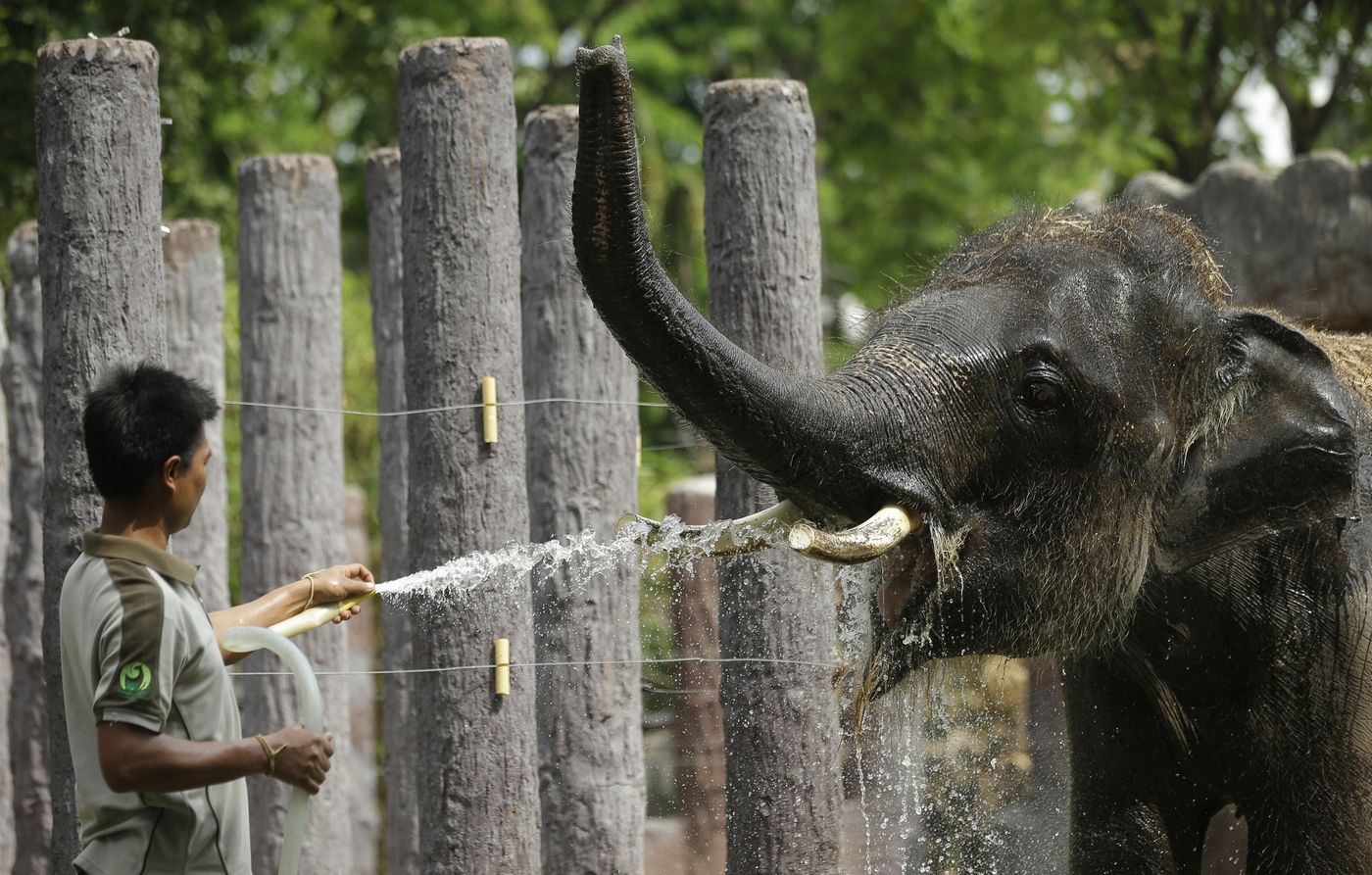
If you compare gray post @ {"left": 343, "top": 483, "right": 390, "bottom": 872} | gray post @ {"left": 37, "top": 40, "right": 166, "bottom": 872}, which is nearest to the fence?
gray post @ {"left": 37, "top": 40, "right": 166, "bottom": 872}

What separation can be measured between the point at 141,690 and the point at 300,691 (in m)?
0.32

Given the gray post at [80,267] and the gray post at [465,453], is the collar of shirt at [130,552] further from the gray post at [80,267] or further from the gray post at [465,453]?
the gray post at [465,453]

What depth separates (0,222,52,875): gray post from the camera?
24.0 feet

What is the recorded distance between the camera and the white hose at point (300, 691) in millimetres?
3348

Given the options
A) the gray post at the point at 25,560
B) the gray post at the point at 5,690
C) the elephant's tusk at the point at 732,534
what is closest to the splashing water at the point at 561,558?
the elephant's tusk at the point at 732,534

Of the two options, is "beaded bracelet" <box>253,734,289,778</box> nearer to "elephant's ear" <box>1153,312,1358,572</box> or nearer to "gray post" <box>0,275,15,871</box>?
"elephant's ear" <box>1153,312,1358,572</box>

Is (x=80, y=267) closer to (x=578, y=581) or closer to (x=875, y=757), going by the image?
(x=578, y=581)

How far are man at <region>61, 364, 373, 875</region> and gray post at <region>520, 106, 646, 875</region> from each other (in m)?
2.47

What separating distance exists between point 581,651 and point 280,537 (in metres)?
1.83

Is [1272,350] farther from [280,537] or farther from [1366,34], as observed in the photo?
[1366,34]

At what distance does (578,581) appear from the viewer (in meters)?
5.86

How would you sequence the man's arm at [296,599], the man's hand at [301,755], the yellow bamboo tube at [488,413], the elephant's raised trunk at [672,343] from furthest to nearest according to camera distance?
the yellow bamboo tube at [488,413] → the man's arm at [296,599] → the elephant's raised trunk at [672,343] → the man's hand at [301,755]

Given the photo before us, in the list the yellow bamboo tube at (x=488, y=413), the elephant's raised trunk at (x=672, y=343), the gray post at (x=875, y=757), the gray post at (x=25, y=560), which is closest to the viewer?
the elephant's raised trunk at (x=672, y=343)

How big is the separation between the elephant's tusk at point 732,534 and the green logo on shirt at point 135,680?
4.48ft
